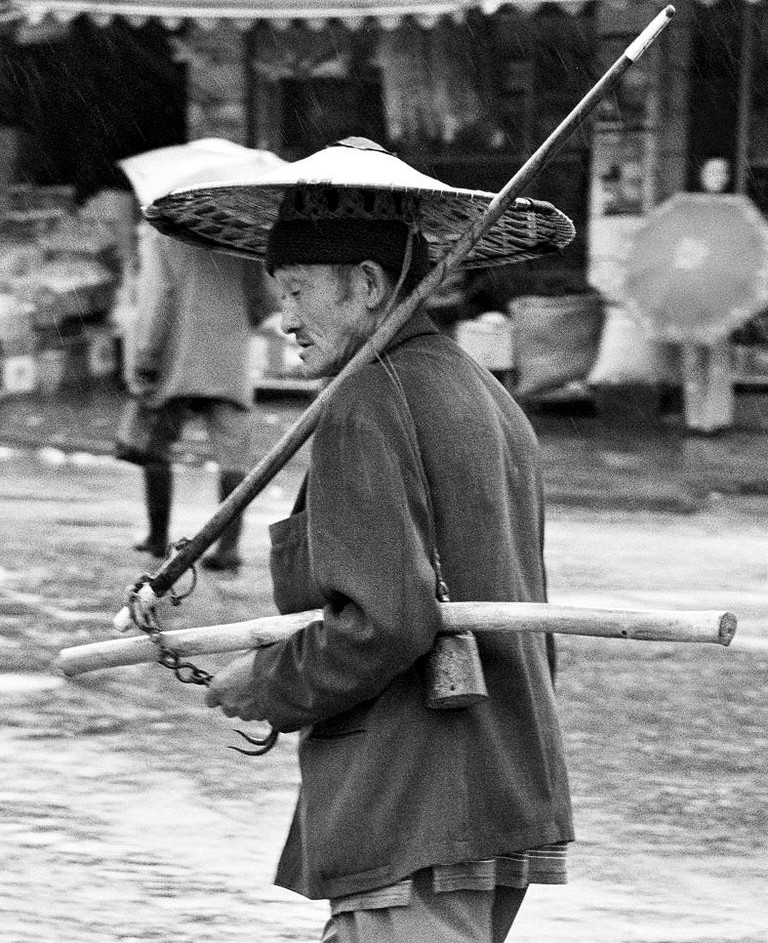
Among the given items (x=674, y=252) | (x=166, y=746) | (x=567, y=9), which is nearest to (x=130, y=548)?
(x=166, y=746)

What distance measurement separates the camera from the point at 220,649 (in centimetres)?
322

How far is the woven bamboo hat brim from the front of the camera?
320 cm

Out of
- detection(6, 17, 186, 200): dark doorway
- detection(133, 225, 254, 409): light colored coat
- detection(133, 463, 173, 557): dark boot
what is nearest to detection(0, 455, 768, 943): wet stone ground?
detection(133, 463, 173, 557): dark boot

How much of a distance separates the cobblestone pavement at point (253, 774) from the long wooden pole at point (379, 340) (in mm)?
1946

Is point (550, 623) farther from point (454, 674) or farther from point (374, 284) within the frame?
point (374, 284)

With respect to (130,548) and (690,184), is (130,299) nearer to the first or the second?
(690,184)

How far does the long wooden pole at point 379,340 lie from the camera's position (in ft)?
10.3

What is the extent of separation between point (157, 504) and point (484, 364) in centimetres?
659

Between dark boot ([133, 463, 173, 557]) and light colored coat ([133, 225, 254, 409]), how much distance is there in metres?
0.39

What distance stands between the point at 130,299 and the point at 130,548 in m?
7.05

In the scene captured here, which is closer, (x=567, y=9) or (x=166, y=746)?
(x=166, y=746)

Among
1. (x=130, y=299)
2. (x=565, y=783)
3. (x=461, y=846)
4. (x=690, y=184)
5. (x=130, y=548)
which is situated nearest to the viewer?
(x=461, y=846)

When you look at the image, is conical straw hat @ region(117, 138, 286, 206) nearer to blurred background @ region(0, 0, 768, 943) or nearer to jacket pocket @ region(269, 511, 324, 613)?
blurred background @ region(0, 0, 768, 943)

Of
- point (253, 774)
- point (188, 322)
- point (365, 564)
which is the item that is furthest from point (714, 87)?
point (365, 564)
